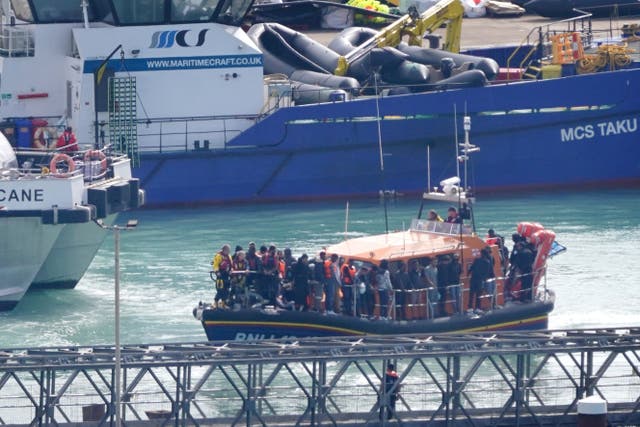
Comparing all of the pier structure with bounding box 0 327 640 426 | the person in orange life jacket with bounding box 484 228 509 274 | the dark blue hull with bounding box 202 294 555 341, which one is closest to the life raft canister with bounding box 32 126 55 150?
the dark blue hull with bounding box 202 294 555 341

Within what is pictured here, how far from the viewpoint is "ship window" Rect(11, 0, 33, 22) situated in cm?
3450

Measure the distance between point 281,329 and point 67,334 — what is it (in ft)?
14.1

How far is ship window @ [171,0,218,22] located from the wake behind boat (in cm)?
1172

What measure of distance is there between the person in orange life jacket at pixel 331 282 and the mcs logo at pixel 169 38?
12.7m

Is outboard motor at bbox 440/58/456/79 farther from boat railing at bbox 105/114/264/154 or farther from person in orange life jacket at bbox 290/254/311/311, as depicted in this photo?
person in orange life jacket at bbox 290/254/311/311

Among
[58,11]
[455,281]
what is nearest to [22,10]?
[58,11]

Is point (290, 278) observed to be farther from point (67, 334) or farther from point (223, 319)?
point (67, 334)

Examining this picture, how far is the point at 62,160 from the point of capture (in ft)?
90.0

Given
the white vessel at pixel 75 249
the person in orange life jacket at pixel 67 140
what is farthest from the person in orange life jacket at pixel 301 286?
the person in orange life jacket at pixel 67 140

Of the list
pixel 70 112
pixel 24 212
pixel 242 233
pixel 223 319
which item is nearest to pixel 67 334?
pixel 24 212

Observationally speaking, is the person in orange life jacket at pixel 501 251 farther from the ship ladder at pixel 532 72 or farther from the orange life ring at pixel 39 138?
the ship ladder at pixel 532 72

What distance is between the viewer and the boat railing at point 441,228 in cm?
2419

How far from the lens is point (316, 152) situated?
36.3 metres

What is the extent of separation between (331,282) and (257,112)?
43.3ft
